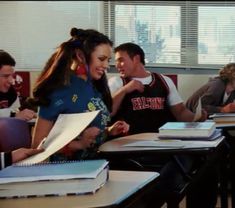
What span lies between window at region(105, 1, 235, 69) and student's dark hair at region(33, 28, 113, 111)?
8.86 feet

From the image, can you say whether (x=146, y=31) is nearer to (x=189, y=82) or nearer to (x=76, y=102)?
(x=189, y=82)

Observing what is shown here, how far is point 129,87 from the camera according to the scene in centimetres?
292

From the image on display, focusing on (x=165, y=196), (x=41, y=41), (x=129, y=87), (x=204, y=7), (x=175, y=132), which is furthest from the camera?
(x=41, y=41)

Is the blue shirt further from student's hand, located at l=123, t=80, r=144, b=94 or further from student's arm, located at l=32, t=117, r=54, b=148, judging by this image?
student's hand, located at l=123, t=80, r=144, b=94

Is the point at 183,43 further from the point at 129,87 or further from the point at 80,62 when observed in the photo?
the point at 80,62

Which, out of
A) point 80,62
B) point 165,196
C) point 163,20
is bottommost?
point 165,196

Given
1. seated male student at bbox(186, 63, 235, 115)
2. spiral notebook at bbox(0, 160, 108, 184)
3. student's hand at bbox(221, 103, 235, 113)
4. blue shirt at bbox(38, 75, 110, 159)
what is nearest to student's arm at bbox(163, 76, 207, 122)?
student's hand at bbox(221, 103, 235, 113)

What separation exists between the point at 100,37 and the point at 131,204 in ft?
3.85

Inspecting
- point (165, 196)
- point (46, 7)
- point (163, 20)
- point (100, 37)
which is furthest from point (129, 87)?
point (46, 7)

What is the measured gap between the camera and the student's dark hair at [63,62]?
1.99m

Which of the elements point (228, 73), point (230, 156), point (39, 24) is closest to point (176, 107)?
point (230, 156)

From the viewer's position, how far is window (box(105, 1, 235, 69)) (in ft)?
15.5

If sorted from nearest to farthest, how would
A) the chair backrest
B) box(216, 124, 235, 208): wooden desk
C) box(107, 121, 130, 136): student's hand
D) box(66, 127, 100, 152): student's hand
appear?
1. box(66, 127, 100, 152): student's hand
2. the chair backrest
3. box(107, 121, 130, 136): student's hand
4. box(216, 124, 235, 208): wooden desk

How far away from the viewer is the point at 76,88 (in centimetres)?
204
